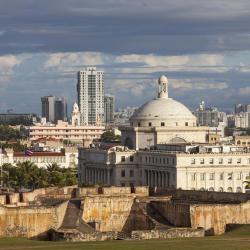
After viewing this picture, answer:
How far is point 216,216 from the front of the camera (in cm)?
7512

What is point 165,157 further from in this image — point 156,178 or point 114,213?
point 114,213

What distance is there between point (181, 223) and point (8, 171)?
8689 centimetres

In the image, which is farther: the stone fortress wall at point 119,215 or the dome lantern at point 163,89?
the dome lantern at point 163,89

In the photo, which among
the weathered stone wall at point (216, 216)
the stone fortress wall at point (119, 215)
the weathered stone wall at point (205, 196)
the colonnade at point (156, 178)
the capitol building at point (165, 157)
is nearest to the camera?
the stone fortress wall at point (119, 215)

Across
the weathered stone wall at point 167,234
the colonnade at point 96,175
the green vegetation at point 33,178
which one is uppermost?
the colonnade at point 96,175

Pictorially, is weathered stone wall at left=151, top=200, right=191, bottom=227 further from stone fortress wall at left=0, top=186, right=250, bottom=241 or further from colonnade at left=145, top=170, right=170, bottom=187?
colonnade at left=145, top=170, right=170, bottom=187

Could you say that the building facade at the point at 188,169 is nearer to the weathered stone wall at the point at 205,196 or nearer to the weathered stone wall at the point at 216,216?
the weathered stone wall at the point at 205,196

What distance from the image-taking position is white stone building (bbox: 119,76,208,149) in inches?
7067

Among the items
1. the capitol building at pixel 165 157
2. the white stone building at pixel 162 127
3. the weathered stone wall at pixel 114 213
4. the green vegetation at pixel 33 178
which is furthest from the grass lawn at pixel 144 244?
the white stone building at pixel 162 127

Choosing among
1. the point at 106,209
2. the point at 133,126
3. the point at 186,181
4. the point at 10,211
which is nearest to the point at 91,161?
the point at 133,126

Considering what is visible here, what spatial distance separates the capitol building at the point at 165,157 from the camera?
15700 centimetres

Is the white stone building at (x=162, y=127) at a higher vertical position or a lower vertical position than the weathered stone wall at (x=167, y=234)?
higher

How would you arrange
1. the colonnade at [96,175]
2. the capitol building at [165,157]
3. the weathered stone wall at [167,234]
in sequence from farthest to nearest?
the colonnade at [96,175] → the capitol building at [165,157] → the weathered stone wall at [167,234]

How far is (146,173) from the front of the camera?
6516 inches
